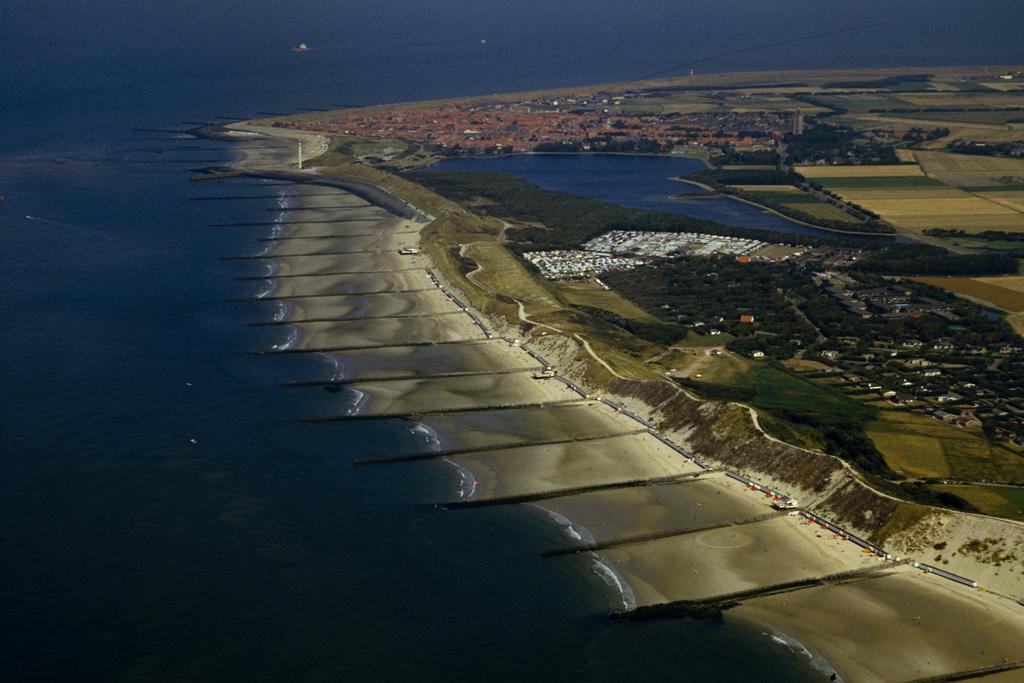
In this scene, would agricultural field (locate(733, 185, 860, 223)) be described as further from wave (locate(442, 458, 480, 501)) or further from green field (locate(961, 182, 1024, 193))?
wave (locate(442, 458, 480, 501))

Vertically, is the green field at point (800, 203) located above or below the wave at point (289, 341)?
above

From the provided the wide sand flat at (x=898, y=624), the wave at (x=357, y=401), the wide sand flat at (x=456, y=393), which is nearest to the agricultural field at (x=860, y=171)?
the wide sand flat at (x=456, y=393)

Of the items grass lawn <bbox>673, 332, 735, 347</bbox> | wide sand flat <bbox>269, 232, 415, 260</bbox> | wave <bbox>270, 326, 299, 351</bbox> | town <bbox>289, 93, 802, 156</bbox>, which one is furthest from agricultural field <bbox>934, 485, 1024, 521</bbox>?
town <bbox>289, 93, 802, 156</bbox>

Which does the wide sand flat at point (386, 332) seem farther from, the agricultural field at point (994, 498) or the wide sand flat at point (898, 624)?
the wide sand flat at point (898, 624)

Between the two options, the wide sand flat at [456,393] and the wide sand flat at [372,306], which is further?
the wide sand flat at [372,306]

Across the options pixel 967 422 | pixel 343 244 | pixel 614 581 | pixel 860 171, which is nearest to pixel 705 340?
pixel 967 422

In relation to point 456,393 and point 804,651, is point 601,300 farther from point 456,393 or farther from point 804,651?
point 804,651
